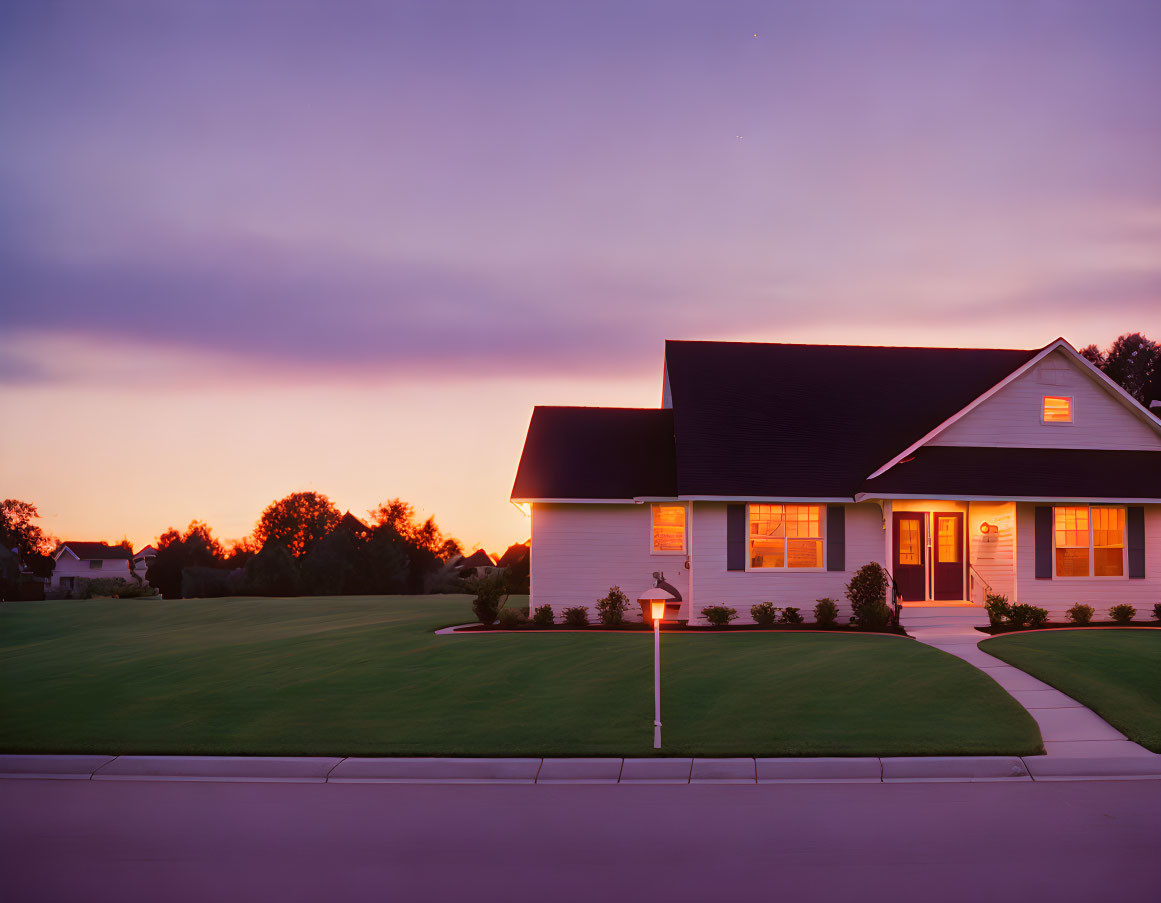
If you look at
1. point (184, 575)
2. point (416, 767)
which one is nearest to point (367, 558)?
point (184, 575)

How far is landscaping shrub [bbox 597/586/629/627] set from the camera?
850 inches

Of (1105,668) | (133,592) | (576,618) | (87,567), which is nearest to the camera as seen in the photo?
(1105,668)

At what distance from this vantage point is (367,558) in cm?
6412

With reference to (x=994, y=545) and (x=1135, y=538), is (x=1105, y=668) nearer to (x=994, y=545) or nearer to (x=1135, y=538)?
(x=994, y=545)

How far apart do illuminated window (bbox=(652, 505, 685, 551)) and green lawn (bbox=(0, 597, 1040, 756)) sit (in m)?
4.22

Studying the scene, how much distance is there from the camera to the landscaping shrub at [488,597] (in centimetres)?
2147

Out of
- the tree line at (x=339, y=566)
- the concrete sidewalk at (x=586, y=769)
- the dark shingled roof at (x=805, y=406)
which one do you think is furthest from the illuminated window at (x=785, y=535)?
the tree line at (x=339, y=566)

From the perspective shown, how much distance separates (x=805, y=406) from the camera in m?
25.5

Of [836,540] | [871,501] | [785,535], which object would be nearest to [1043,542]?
[871,501]

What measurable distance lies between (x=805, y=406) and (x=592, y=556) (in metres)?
7.32

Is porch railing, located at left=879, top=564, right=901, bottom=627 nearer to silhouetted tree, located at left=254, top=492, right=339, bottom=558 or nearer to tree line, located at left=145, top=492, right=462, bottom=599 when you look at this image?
tree line, located at left=145, top=492, right=462, bottom=599

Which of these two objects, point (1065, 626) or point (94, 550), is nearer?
point (1065, 626)

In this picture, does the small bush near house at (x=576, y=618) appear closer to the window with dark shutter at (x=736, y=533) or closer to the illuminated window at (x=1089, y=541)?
the window with dark shutter at (x=736, y=533)

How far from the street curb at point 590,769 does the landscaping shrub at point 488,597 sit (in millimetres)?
11228
